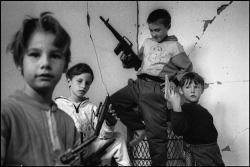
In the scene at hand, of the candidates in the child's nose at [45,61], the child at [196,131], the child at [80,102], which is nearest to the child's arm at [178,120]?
the child at [196,131]

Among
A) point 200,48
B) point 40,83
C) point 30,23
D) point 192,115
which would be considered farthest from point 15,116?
point 200,48

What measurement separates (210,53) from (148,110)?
0.55 meters

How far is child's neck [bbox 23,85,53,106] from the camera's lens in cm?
68

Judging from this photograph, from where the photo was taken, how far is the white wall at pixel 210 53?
151cm

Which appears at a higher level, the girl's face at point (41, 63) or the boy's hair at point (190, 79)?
the girl's face at point (41, 63)

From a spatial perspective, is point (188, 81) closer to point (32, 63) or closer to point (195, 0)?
point (195, 0)

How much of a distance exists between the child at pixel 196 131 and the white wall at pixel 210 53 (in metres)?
0.35

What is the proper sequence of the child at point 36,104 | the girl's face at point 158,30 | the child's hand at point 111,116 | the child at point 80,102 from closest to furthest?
the child at point 36,104
the child's hand at point 111,116
the child at point 80,102
the girl's face at point 158,30

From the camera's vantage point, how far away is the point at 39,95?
0.69 metres

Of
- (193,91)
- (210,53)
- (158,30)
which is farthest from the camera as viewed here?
(210,53)

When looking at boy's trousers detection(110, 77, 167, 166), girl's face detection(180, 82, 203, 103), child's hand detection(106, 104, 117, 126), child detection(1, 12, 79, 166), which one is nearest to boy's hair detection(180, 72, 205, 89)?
girl's face detection(180, 82, 203, 103)

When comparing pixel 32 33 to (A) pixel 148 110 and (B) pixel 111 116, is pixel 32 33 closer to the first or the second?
(B) pixel 111 116

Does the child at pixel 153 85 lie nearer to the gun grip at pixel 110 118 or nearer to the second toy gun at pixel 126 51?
the second toy gun at pixel 126 51

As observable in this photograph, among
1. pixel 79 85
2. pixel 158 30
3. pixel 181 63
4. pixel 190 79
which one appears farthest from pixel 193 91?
pixel 79 85
